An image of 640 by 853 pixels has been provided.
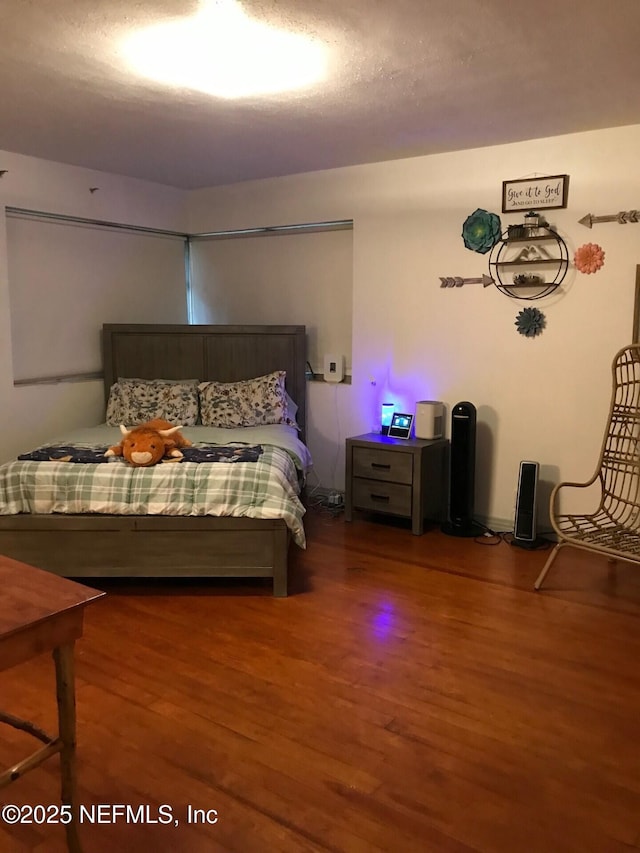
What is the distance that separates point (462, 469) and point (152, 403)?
2.06 meters

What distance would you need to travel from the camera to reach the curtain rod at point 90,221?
14.0 ft

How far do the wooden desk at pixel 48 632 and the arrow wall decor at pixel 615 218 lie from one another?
331cm

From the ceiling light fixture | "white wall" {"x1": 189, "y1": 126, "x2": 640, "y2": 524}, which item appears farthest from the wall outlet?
the ceiling light fixture

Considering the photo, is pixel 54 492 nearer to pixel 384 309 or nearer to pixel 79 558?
pixel 79 558

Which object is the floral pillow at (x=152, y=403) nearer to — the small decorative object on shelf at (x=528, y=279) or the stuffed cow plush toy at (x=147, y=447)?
the stuffed cow plush toy at (x=147, y=447)

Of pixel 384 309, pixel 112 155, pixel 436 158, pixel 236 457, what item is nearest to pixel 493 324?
pixel 384 309

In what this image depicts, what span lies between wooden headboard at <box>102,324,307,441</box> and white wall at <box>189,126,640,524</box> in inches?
11.4

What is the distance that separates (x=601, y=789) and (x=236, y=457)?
6.98 feet

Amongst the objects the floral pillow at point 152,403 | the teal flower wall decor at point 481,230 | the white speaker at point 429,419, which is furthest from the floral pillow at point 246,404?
the teal flower wall decor at point 481,230

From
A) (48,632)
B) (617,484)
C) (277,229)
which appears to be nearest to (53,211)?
(277,229)

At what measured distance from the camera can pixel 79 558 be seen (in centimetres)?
337

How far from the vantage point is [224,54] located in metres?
2.64

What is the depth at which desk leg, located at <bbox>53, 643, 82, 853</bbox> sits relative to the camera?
1673 mm

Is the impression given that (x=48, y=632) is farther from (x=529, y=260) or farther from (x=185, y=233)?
(x=185, y=233)
